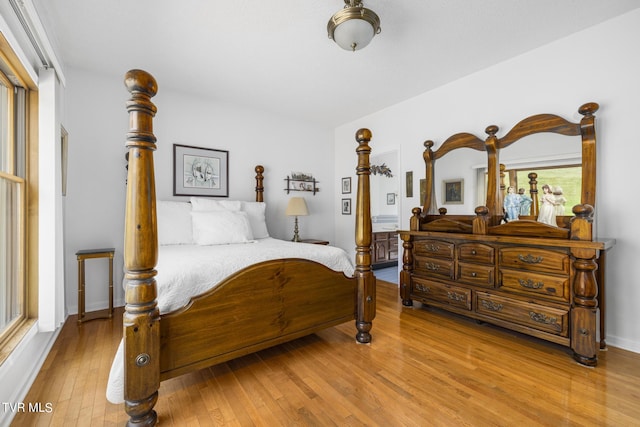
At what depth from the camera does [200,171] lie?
3754 millimetres

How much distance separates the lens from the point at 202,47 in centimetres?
261

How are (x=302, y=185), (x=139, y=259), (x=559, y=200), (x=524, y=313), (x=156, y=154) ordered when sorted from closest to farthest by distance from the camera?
(x=139, y=259) < (x=524, y=313) < (x=559, y=200) < (x=156, y=154) < (x=302, y=185)

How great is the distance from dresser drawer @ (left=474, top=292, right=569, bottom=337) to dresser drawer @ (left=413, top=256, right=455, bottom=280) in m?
0.33

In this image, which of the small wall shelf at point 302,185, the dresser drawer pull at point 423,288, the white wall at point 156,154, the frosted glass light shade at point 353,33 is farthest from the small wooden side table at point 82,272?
the dresser drawer pull at point 423,288

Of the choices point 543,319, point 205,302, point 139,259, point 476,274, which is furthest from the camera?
point 476,274

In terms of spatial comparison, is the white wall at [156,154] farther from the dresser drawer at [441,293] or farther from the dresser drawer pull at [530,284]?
the dresser drawer pull at [530,284]

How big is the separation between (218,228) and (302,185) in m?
2.08

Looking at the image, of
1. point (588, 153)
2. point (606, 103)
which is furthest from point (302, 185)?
point (606, 103)

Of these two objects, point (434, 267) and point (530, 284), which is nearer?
point (530, 284)

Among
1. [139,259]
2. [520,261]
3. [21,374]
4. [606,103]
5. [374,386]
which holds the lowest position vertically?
[374,386]

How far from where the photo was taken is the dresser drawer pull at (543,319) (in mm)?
2148

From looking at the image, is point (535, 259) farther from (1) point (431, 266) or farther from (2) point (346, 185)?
(2) point (346, 185)

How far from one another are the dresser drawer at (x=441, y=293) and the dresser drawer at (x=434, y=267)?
9 cm

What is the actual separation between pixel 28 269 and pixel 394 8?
3.25 metres
